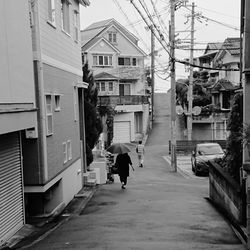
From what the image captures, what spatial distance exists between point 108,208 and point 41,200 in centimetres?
222

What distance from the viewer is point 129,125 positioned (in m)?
49.8

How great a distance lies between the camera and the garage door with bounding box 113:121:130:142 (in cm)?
4947

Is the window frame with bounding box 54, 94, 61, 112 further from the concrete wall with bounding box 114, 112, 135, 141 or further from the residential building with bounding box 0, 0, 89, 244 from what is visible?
the concrete wall with bounding box 114, 112, 135, 141

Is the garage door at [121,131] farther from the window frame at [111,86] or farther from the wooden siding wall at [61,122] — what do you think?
the wooden siding wall at [61,122]

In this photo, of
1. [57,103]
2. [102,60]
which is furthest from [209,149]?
[102,60]

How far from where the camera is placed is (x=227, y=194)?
11.9 meters

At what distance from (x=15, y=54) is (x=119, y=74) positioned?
43.0 m

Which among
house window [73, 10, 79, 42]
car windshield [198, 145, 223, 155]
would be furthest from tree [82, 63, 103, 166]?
car windshield [198, 145, 223, 155]

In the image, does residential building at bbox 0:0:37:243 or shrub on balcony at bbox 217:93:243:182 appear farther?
shrub on balcony at bbox 217:93:243:182

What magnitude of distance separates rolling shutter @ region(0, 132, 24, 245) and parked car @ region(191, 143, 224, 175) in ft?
53.1

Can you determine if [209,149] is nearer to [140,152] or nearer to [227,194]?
[140,152]

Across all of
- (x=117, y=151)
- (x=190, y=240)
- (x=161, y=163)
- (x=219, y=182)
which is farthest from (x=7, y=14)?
(x=161, y=163)

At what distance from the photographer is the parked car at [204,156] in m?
26.2

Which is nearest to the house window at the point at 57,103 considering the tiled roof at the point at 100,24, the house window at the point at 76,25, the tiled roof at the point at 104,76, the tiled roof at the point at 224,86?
the house window at the point at 76,25
